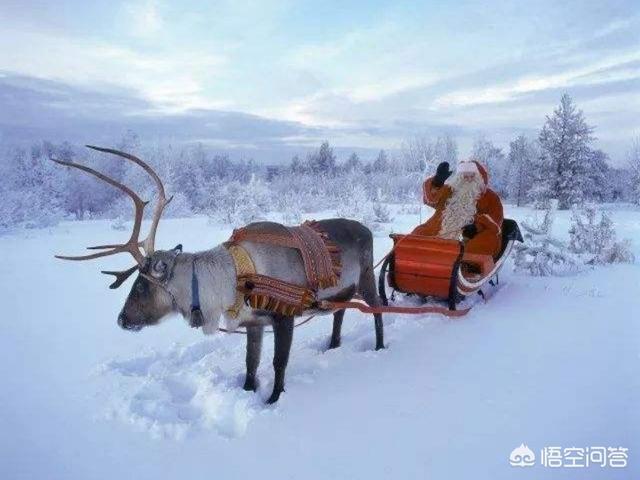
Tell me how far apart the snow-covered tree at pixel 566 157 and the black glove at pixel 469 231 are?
27393mm

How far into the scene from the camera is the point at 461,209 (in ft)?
23.0

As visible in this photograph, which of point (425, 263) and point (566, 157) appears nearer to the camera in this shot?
point (425, 263)

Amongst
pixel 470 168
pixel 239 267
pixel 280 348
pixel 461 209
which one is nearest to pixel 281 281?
pixel 239 267

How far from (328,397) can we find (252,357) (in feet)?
2.44

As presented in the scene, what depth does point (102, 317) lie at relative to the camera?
597 centimetres

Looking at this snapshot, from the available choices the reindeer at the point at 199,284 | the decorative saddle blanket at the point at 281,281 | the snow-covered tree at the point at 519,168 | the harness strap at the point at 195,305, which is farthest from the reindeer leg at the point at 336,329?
the snow-covered tree at the point at 519,168

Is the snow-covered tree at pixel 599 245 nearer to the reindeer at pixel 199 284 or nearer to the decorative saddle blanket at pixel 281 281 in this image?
the decorative saddle blanket at pixel 281 281

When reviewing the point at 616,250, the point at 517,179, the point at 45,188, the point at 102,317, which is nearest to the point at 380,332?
the point at 102,317

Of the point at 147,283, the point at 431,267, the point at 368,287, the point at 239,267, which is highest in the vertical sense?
the point at 239,267

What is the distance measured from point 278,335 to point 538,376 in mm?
2255

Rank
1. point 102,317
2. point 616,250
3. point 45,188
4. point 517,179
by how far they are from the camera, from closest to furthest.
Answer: point 102,317, point 616,250, point 45,188, point 517,179

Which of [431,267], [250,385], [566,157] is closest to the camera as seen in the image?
[250,385]

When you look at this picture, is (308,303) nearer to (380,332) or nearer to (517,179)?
(380,332)

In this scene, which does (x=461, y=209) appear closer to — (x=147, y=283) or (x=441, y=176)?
(x=441, y=176)
